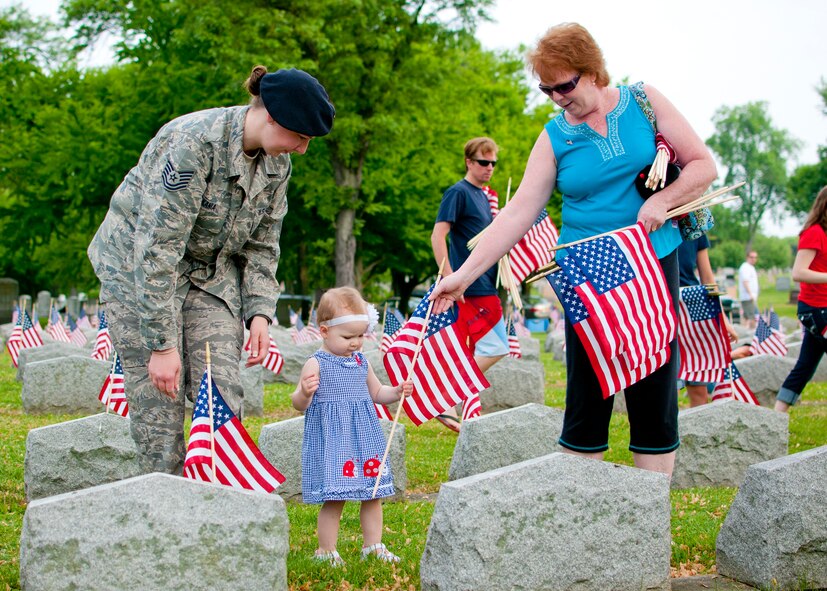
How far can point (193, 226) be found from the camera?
15.0ft

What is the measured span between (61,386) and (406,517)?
6237mm

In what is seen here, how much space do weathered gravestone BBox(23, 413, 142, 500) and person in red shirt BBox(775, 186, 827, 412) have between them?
17.6 feet

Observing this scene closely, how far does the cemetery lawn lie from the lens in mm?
4809

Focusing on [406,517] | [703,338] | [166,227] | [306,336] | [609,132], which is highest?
[609,132]

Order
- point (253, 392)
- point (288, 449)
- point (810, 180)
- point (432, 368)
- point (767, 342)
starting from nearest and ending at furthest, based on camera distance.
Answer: point (432, 368)
point (288, 449)
point (253, 392)
point (767, 342)
point (810, 180)

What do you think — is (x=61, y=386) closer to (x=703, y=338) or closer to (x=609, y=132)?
(x=703, y=338)

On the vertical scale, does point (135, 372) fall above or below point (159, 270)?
below

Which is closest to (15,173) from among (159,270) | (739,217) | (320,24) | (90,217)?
(90,217)

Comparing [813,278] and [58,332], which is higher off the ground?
[813,278]

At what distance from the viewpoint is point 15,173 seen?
3225 cm

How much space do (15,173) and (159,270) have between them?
30240 millimetres

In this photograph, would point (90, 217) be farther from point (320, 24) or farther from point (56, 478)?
point (56, 478)

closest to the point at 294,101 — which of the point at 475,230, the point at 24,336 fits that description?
the point at 475,230

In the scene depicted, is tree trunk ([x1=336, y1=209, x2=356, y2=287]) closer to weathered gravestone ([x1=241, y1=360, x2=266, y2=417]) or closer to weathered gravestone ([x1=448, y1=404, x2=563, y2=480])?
Answer: weathered gravestone ([x1=241, y1=360, x2=266, y2=417])
